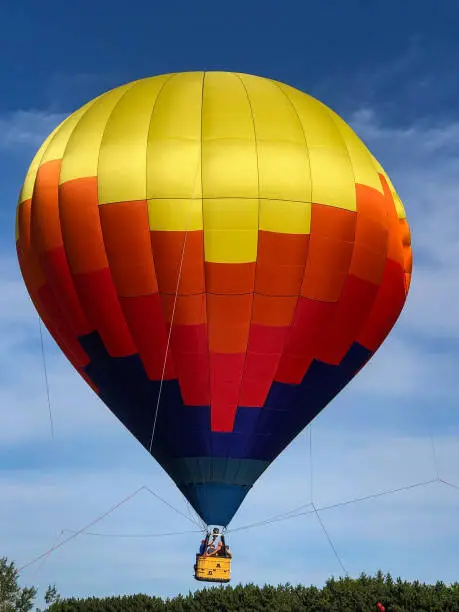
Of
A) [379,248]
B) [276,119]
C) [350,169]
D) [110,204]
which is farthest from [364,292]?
[110,204]

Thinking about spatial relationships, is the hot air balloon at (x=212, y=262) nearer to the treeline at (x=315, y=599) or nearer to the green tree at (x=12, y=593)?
the treeline at (x=315, y=599)

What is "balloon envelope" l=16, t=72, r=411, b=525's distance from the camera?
24.0 meters

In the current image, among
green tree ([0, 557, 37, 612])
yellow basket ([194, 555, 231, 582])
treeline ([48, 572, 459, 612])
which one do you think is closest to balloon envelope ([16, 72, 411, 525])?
yellow basket ([194, 555, 231, 582])

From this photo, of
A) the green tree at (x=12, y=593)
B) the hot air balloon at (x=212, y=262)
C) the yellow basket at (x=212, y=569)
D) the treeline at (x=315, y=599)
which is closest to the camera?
the hot air balloon at (x=212, y=262)

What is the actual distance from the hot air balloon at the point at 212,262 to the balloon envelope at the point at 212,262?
37 millimetres

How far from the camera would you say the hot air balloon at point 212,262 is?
2402 cm

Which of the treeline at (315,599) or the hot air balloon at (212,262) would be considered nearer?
the hot air balloon at (212,262)

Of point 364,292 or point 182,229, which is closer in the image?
point 182,229

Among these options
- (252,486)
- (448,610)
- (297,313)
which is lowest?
(448,610)

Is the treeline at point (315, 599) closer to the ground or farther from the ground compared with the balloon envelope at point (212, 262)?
closer to the ground

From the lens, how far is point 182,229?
78.2ft

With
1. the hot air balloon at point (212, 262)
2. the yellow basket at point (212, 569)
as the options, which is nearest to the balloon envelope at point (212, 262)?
the hot air balloon at point (212, 262)

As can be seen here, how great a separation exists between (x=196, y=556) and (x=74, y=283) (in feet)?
23.2

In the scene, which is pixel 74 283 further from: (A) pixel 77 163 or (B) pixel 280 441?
(B) pixel 280 441
